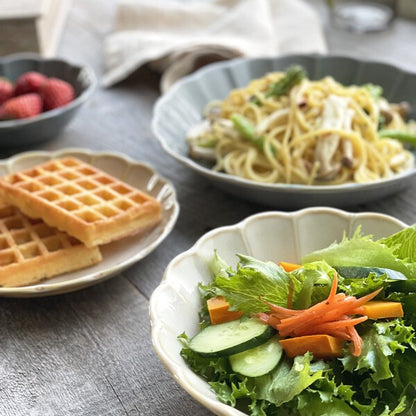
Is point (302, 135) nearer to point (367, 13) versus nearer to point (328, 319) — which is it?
point (328, 319)

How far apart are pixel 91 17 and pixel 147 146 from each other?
1.87 m

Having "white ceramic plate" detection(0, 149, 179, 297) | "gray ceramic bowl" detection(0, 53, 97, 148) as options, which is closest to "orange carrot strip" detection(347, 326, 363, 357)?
"white ceramic plate" detection(0, 149, 179, 297)

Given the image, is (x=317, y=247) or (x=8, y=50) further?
(x=8, y=50)

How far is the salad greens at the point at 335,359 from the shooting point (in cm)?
120

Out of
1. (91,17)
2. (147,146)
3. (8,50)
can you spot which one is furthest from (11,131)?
(91,17)

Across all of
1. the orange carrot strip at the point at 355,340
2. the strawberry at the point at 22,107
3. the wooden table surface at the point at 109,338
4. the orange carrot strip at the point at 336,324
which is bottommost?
the wooden table surface at the point at 109,338

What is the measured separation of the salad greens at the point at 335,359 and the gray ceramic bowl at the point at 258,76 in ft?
1.67

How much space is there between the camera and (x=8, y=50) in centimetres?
329

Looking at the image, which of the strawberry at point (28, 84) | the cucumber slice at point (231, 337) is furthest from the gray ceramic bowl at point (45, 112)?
the cucumber slice at point (231, 337)

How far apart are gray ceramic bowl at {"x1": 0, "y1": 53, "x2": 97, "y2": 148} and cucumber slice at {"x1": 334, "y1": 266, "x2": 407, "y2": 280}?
150cm

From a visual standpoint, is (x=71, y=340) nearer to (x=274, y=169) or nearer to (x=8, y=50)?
(x=274, y=169)

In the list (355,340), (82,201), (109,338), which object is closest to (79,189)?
(82,201)

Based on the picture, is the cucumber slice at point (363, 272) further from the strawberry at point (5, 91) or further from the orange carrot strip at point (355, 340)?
the strawberry at point (5, 91)

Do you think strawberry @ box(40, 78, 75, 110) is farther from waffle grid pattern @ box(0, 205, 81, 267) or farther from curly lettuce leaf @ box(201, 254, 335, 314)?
curly lettuce leaf @ box(201, 254, 335, 314)
